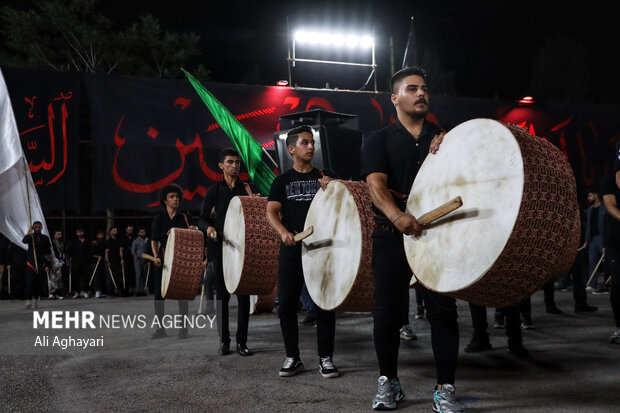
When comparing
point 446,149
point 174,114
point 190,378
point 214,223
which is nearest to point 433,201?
point 446,149

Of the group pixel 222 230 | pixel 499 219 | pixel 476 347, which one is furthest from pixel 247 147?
pixel 499 219

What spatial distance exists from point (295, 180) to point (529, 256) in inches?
93.9

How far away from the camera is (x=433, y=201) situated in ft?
10.4

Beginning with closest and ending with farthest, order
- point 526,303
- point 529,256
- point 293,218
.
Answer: point 529,256 → point 293,218 → point 526,303

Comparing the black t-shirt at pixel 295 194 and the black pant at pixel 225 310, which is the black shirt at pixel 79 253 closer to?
the black pant at pixel 225 310

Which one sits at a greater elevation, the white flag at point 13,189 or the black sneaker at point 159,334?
the white flag at point 13,189

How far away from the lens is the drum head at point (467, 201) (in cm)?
277

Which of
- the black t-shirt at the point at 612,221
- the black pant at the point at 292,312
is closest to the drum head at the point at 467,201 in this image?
the black pant at the point at 292,312

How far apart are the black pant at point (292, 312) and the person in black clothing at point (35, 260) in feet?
22.9

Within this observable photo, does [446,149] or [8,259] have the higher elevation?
[446,149]

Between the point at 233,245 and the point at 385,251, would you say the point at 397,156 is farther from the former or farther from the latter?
the point at 233,245

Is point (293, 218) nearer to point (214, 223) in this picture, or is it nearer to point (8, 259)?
point (214, 223)

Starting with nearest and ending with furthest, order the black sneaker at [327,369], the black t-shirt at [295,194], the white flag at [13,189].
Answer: the black sneaker at [327,369] → the black t-shirt at [295,194] → the white flag at [13,189]

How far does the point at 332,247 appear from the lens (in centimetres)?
420
